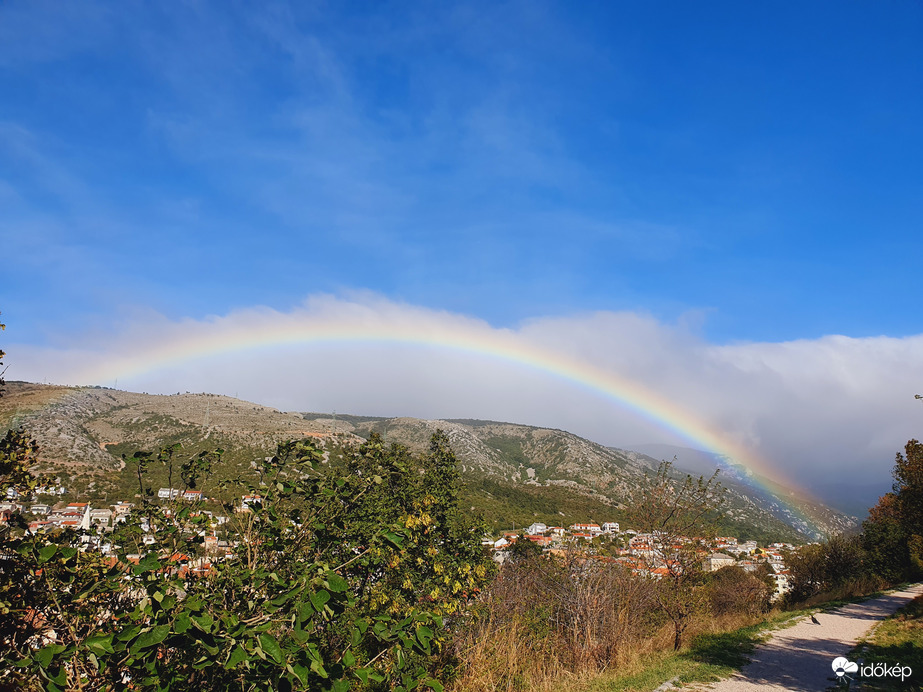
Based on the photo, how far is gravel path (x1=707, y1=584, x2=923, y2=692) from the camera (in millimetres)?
9367

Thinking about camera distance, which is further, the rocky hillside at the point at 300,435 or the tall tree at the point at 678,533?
the rocky hillside at the point at 300,435

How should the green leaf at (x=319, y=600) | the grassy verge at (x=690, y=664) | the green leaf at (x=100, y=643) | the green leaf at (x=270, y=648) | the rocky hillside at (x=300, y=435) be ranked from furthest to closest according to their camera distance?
1. the rocky hillside at (x=300, y=435)
2. the grassy verge at (x=690, y=664)
3. the green leaf at (x=319, y=600)
4. the green leaf at (x=270, y=648)
5. the green leaf at (x=100, y=643)

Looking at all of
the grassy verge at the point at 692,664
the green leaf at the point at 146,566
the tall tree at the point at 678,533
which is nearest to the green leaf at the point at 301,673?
the green leaf at the point at 146,566

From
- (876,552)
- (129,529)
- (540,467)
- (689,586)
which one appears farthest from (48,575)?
(540,467)

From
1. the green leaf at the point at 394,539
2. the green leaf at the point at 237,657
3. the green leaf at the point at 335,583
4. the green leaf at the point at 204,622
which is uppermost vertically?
the green leaf at the point at 394,539

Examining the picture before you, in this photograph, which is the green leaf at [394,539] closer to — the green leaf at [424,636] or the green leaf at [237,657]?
the green leaf at [424,636]

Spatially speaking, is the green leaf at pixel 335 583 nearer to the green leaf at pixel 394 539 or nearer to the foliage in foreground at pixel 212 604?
the foliage in foreground at pixel 212 604


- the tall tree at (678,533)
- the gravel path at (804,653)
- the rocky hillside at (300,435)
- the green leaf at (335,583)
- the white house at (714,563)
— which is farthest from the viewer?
the rocky hillside at (300,435)

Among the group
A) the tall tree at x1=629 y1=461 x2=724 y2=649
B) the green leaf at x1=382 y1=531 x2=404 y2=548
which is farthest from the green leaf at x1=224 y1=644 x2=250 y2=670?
the tall tree at x1=629 y1=461 x2=724 y2=649

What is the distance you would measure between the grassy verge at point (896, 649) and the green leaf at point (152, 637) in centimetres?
1188

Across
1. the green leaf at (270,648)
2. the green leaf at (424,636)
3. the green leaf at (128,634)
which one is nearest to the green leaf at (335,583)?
the green leaf at (270,648)

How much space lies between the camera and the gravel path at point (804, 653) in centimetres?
937

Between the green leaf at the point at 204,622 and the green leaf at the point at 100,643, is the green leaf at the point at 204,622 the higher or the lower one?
the higher one

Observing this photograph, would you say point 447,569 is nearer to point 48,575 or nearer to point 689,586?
point 48,575
